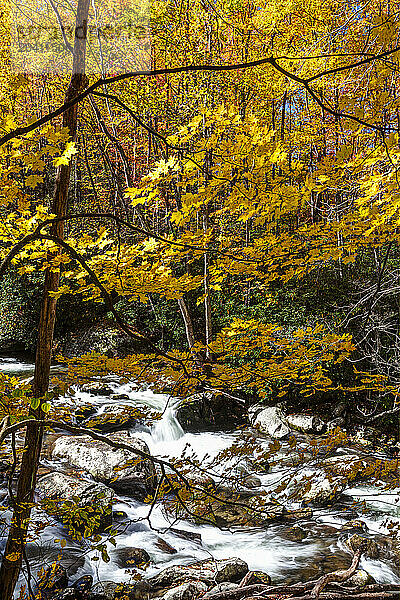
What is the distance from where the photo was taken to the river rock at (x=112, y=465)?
4410 mm

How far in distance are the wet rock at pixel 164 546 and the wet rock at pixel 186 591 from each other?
744 millimetres

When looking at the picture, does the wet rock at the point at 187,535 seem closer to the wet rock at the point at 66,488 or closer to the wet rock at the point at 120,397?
the wet rock at the point at 66,488

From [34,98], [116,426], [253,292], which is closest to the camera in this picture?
[116,426]

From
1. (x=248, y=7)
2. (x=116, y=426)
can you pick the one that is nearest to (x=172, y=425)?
(x=116, y=426)

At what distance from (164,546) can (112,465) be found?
1.04 m

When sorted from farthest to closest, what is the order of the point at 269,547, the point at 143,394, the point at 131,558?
the point at 143,394 < the point at 269,547 < the point at 131,558

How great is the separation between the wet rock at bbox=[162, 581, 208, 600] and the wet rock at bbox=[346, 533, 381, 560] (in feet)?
5.03

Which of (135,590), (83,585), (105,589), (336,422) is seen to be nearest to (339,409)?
(336,422)

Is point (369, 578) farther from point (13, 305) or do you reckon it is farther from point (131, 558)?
point (13, 305)

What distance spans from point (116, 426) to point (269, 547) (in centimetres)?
283

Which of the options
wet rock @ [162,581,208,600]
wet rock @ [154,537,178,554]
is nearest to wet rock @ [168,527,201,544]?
wet rock @ [154,537,178,554]

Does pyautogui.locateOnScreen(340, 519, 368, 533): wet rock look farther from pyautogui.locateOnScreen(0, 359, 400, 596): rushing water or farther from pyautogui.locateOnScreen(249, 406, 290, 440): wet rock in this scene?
pyautogui.locateOnScreen(249, 406, 290, 440): wet rock

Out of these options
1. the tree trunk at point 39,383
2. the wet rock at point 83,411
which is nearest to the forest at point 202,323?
the tree trunk at point 39,383

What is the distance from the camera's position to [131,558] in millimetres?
3594
